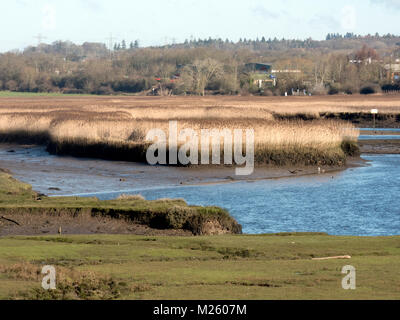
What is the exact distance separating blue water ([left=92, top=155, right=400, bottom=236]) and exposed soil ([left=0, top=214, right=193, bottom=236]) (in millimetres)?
3353

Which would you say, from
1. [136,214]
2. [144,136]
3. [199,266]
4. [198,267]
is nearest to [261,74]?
[144,136]

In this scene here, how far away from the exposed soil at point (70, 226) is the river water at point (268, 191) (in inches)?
133

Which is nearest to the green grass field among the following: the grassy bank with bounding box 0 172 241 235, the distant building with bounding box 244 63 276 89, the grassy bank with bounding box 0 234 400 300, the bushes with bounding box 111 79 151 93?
the grassy bank with bounding box 0 234 400 300

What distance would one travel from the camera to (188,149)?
127 ft

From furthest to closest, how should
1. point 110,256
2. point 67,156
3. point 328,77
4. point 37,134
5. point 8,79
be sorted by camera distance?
point 8,79 < point 328,77 < point 37,134 < point 67,156 < point 110,256

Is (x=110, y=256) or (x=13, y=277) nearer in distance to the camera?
(x=13, y=277)

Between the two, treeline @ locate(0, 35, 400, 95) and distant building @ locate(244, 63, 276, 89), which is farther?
distant building @ locate(244, 63, 276, 89)

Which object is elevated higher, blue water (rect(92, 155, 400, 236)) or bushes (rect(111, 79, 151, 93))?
bushes (rect(111, 79, 151, 93))

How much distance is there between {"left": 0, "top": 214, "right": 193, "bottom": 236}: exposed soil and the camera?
19219 millimetres

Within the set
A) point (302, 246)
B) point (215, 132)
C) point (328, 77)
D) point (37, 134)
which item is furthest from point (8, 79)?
point (302, 246)

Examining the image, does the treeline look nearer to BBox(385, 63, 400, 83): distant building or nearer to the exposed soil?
BBox(385, 63, 400, 83): distant building

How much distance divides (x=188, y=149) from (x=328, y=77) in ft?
352

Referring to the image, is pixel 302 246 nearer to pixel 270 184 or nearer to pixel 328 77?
pixel 270 184

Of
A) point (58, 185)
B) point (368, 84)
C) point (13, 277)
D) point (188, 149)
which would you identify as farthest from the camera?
point (368, 84)
